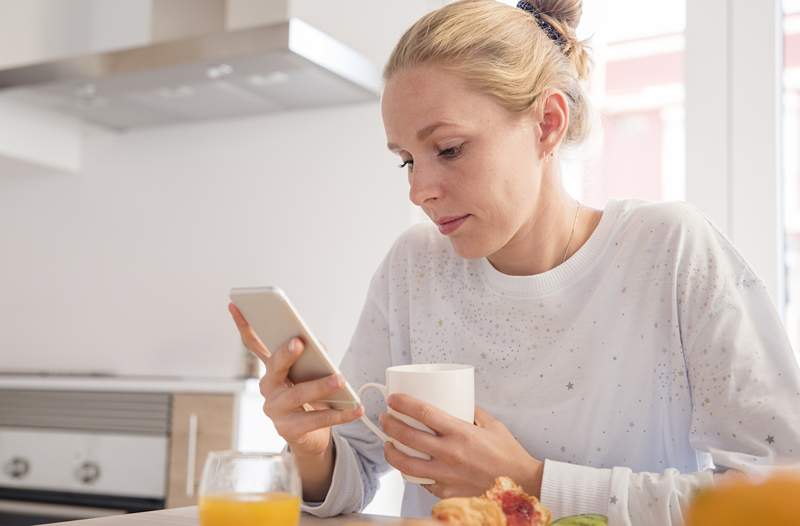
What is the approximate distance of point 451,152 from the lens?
1006 millimetres

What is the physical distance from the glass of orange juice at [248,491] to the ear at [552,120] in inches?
26.0

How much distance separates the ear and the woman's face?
61mm

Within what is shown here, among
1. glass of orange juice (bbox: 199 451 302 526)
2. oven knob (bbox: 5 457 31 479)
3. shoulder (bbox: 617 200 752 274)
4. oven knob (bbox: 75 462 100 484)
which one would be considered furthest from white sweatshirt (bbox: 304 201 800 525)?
oven knob (bbox: 5 457 31 479)

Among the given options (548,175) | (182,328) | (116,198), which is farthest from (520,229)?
(116,198)

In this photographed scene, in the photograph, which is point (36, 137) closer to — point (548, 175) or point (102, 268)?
point (102, 268)

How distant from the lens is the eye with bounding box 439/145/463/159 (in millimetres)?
1001

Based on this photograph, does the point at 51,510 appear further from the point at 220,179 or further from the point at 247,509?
the point at 247,509

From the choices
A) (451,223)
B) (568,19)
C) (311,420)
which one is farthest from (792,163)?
(311,420)

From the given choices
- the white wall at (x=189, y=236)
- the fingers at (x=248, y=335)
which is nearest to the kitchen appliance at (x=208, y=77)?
the white wall at (x=189, y=236)

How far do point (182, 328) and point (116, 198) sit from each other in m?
0.56

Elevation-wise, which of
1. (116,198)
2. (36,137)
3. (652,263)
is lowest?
(652,263)

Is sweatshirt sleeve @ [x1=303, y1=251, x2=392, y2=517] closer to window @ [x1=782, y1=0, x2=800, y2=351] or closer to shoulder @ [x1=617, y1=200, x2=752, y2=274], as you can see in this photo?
shoulder @ [x1=617, y1=200, x2=752, y2=274]

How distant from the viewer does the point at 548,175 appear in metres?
1.16

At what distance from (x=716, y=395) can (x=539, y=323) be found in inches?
10.3
